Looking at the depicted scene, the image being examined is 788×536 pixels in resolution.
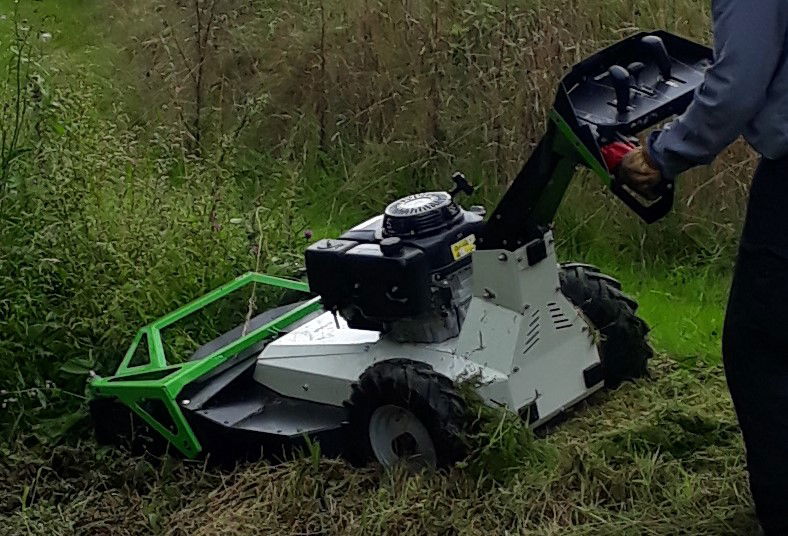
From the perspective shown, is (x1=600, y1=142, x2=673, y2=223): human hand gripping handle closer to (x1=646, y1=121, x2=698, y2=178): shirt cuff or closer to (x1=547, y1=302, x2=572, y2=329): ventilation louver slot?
(x1=646, y1=121, x2=698, y2=178): shirt cuff

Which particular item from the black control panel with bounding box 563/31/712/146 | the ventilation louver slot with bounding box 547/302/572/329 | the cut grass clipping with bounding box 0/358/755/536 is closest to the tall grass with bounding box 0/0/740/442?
the cut grass clipping with bounding box 0/358/755/536

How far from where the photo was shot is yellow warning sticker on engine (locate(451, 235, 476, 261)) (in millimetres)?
3697

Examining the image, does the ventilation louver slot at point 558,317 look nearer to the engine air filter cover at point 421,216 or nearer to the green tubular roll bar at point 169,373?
the engine air filter cover at point 421,216

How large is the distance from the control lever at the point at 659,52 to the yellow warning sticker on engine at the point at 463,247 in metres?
0.77

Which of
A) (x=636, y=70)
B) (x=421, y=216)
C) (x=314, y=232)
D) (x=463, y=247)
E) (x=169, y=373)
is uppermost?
(x=636, y=70)

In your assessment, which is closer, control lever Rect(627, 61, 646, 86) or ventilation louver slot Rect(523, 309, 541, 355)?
control lever Rect(627, 61, 646, 86)

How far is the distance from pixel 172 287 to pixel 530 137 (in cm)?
196

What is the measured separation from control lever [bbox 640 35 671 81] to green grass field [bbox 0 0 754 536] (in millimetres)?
1018

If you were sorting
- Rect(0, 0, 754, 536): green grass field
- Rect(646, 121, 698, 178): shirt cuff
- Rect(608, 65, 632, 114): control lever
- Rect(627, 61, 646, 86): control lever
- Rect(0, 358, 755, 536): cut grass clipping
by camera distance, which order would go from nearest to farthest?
Rect(646, 121, 698, 178): shirt cuff, Rect(608, 65, 632, 114): control lever, Rect(627, 61, 646, 86): control lever, Rect(0, 358, 755, 536): cut grass clipping, Rect(0, 0, 754, 536): green grass field

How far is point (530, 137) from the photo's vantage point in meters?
5.87

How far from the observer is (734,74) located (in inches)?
101

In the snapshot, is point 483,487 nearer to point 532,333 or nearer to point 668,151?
point 532,333

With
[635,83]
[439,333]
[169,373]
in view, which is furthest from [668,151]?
[169,373]

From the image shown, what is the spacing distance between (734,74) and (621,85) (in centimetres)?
46
